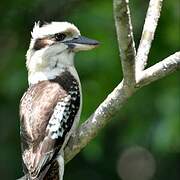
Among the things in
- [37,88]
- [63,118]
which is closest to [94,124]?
[63,118]

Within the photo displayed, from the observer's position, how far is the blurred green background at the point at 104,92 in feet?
27.7

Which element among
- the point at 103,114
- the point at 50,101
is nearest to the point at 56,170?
the point at 50,101

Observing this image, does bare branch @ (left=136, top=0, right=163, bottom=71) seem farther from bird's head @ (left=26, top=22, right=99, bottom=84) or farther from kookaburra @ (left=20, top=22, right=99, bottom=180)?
bird's head @ (left=26, top=22, right=99, bottom=84)

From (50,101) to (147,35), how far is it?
0.86 metres

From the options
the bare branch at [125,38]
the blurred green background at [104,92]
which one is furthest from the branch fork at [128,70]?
the blurred green background at [104,92]

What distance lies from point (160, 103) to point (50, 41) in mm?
1880

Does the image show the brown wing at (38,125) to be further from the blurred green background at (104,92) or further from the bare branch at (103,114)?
the blurred green background at (104,92)

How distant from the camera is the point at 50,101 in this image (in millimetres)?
6246

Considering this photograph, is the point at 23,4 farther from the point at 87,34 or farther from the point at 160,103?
the point at 160,103

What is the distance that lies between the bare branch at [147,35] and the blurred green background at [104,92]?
229 centimetres

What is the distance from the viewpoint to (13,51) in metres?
9.42

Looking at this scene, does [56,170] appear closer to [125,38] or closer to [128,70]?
[128,70]

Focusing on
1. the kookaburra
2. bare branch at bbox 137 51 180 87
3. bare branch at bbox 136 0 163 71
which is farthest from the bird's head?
bare branch at bbox 137 51 180 87

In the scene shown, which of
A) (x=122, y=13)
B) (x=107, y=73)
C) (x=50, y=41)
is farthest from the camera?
(x=107, y=73)
